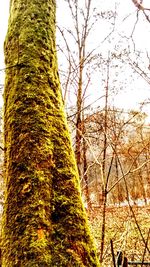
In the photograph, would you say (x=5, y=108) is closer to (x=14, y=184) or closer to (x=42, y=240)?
(x=14, y=184)

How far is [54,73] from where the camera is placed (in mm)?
1757

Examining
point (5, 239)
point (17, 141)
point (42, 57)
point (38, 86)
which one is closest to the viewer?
point (5, 239)

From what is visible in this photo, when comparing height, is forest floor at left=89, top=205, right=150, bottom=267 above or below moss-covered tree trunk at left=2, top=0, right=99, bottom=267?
below

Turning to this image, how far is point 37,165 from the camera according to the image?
1.35 m

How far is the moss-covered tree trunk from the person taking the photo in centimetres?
121

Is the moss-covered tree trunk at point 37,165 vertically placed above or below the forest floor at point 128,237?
above

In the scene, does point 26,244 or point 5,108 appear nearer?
point 26,244

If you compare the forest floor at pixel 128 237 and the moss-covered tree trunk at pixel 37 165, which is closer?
the moss-covered tree trunk at pixel 37 165

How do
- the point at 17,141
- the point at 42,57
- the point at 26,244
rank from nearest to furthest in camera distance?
the point at 26,244, the point at 17,141, the point at 42,57

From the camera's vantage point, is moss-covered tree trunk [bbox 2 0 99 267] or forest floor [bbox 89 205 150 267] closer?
moss-covered tree trunk [bbox 2 0 99 267]

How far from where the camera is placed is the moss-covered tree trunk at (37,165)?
47.6 inches

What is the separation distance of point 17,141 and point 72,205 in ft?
1.36

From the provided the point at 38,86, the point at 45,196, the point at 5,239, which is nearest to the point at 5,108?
the point at 38,86

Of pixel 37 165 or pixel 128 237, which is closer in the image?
pixel 37 165
